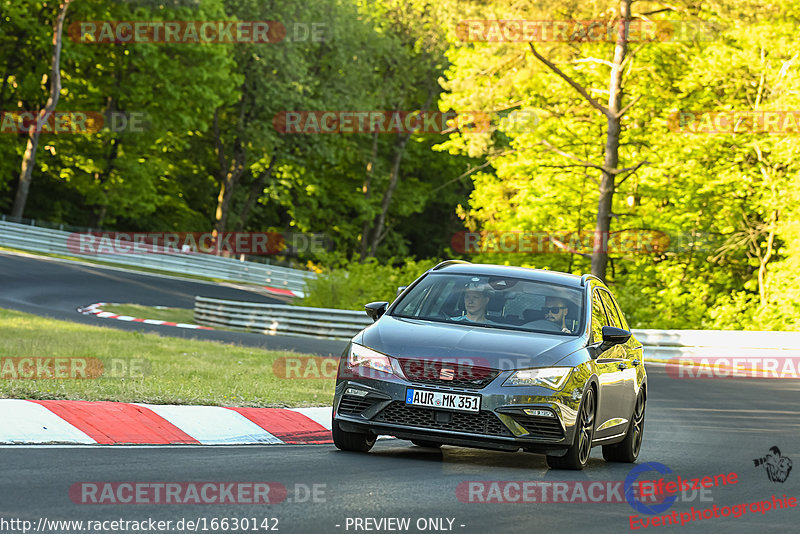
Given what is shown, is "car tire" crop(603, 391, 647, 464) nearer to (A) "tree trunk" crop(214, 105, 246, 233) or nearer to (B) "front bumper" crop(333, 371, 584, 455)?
(B) "front bumper" crop(333, 371, 584, 455)

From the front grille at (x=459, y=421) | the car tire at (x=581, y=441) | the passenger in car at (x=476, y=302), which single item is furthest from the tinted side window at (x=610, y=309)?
the front grille at (x=459, y=421)

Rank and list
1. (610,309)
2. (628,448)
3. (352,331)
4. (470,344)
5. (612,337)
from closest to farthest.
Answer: (470,344) < (612,337) < (628,448) < (610,309) < (352,331)

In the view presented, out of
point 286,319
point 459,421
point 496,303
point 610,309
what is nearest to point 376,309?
point 496,303

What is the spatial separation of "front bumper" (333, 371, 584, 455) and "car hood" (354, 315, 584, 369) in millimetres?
191

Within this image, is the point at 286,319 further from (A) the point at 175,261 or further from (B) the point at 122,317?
(A) the point at 175,261

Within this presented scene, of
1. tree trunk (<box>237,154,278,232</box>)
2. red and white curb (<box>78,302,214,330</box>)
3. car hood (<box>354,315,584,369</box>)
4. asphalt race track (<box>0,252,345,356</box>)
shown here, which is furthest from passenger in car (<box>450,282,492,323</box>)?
tree trunk (<box>237,154,278,232</box>)

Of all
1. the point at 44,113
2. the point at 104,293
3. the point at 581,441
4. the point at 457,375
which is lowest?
the point at 104,293

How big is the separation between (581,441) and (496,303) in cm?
148

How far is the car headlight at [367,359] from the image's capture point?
9203 millimetres

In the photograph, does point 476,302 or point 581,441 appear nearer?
point 581,441

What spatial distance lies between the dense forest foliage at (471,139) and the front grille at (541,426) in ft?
79.2

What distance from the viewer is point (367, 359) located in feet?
30.6

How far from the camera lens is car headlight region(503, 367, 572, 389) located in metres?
9.02

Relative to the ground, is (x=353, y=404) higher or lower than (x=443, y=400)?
lower
